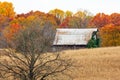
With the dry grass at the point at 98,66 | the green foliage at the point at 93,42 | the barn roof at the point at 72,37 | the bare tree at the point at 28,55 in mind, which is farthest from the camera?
the green foliage at the point at 93,42

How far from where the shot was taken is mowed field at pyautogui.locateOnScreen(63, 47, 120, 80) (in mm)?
31688

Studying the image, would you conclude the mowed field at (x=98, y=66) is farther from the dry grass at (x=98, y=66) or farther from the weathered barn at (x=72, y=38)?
the weathered barn at (x=72, y=38)

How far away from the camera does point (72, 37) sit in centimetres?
6981

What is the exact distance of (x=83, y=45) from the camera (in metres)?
68.2

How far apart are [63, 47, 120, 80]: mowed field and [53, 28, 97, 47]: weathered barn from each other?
2219 cm

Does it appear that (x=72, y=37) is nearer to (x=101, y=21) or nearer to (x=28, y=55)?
(x=101, y=21)

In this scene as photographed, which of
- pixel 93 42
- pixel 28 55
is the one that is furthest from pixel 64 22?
pixel 28 55

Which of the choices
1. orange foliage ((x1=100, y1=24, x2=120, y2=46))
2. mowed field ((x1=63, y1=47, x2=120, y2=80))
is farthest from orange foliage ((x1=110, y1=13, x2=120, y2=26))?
mowed field ((x1=63, y1=47, x2=120, y2=80))

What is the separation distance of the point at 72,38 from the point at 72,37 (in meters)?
0.52

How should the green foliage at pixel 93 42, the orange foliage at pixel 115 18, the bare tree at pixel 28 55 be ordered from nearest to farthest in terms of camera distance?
the bare tree at pixel 28 55, the green foliage at pixel 93 42, the orange foliage at pixel 115 18

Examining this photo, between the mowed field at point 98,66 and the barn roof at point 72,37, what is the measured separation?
2236 centimetres

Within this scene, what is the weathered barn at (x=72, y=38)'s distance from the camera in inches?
2670

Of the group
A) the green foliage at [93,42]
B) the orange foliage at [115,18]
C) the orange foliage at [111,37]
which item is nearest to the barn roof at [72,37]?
the green foliage at [93,42]

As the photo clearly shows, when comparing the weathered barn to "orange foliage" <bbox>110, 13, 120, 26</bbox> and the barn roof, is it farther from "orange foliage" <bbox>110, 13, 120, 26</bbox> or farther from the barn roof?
"orange foliage" <bbox>110, 13, 120, 26</bbox>
